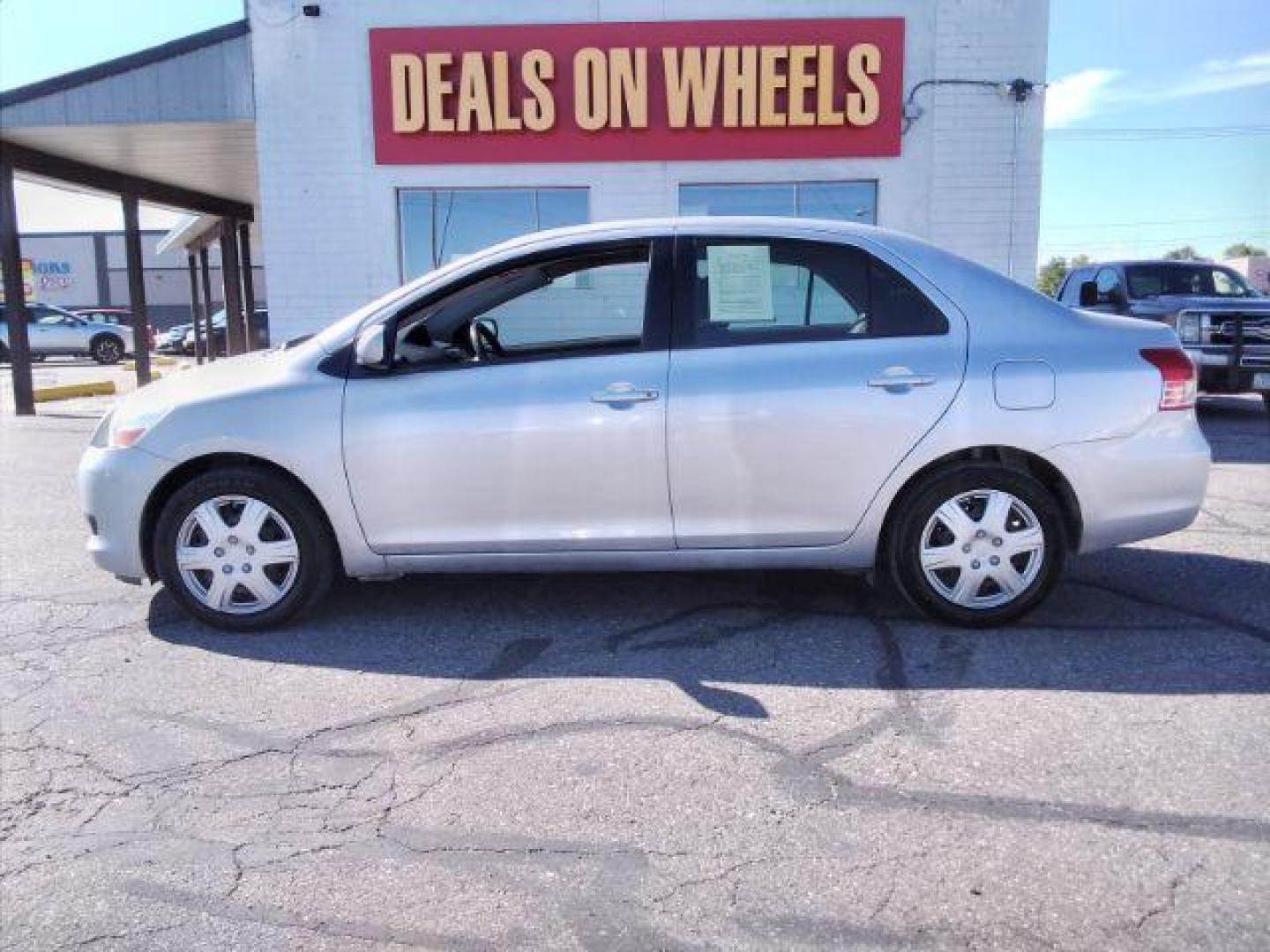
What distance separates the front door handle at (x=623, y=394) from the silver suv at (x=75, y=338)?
29.0 m

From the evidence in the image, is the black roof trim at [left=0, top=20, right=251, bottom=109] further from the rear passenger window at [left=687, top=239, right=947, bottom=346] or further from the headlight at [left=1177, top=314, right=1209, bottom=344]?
the headlight at [left=1177, top=314, right=1209, bottom=344]

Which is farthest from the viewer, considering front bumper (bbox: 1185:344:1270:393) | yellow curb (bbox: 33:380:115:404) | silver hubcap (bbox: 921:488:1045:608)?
yellow curb (bbox: 33:380:115:404)

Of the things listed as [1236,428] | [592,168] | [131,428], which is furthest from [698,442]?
[1236,428]

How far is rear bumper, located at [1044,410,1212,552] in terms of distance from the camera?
166 inches

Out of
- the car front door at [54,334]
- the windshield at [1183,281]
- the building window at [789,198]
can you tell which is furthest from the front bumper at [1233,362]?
the car front door at [54,334]

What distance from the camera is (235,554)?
A: 4.36 m

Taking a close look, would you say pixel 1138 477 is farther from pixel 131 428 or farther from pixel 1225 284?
pixel 1225 284

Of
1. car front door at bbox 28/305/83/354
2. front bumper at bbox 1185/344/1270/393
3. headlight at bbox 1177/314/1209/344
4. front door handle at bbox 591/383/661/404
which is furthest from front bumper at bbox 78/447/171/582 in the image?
car front door at bbox 28/305/83/354

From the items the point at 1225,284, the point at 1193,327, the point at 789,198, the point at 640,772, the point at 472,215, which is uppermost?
the point at 789,198

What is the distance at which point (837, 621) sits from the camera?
449 cm

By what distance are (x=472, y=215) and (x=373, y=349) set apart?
764 cm

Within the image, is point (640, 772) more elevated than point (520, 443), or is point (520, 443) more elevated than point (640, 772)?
point (520, 443)

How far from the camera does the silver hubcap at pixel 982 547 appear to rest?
4.25m

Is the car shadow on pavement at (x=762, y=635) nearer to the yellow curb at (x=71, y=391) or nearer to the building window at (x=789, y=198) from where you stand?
the building window at (x=789, y=198)
